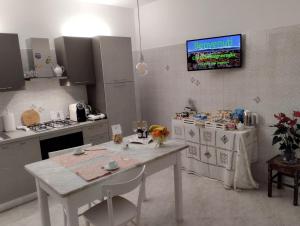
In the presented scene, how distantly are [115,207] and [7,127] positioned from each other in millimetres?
2078

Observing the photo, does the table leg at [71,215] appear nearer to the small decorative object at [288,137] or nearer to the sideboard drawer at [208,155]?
the sideboard drawer at [208,155]

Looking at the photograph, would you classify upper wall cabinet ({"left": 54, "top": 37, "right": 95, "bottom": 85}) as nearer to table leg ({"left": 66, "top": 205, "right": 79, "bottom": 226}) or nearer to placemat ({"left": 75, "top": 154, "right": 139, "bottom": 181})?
placemat ({"left": 75, "top": 154, "right": 139, "bottom": 181})

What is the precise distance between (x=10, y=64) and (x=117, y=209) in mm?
2271

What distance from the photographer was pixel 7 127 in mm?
3297

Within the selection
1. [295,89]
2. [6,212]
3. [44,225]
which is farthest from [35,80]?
[295,89]

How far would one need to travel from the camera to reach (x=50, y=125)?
3.53 metres

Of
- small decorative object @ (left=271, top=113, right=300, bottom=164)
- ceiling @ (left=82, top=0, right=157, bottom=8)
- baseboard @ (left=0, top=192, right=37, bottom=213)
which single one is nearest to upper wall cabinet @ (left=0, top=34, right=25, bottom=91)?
baseboard @ (left=0, top=192, right=37, bottom=213)

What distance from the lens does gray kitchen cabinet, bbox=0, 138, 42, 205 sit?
117 inches

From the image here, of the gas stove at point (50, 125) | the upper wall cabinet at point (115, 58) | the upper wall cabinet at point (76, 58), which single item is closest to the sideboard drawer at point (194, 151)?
the upper wall cabinet at point (115, 58)

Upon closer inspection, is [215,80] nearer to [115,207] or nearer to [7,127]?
[115,207]

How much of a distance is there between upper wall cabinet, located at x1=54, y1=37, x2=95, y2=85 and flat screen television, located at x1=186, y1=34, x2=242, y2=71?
149 centimetres

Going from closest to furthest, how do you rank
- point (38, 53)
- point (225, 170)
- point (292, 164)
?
point (292, 164) < point (225, 170) < point (38, 53)

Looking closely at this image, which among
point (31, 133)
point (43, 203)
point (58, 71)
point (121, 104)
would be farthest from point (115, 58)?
point (43, 203)

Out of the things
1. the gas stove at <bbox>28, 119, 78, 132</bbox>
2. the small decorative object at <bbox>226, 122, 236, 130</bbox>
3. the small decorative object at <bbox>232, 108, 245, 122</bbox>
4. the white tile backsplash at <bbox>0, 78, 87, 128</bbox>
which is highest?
the white tile backsplash at <bbox>0, 78, 87, 128</bbox>
